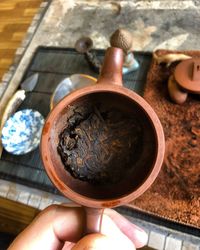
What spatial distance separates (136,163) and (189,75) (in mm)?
613

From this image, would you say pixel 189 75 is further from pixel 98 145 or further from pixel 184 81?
pixel 98 145

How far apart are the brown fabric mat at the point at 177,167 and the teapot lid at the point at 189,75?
0.09 m

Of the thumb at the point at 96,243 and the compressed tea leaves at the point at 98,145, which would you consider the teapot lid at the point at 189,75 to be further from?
the thumb at the point at 96,243

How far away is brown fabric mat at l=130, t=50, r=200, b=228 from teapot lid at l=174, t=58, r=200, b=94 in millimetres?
87

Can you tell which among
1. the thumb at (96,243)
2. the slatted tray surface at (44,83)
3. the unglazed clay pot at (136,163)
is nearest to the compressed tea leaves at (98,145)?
the unglazed clay pot at (136,163)

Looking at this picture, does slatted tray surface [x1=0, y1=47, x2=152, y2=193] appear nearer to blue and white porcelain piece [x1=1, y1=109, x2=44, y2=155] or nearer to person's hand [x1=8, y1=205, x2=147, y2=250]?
blue and white porcelain piece [x1=1, y1=109, x2=44, y2=155]

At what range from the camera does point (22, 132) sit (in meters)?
1.37

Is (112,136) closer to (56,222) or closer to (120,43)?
(56,222)

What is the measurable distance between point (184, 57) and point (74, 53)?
552 mm

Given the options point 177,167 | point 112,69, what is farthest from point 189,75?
point 112,69

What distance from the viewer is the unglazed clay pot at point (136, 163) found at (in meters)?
0.61

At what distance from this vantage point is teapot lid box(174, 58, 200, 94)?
115cm

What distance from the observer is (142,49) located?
1460mm

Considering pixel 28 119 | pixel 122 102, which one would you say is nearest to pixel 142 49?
pixel 28 119
